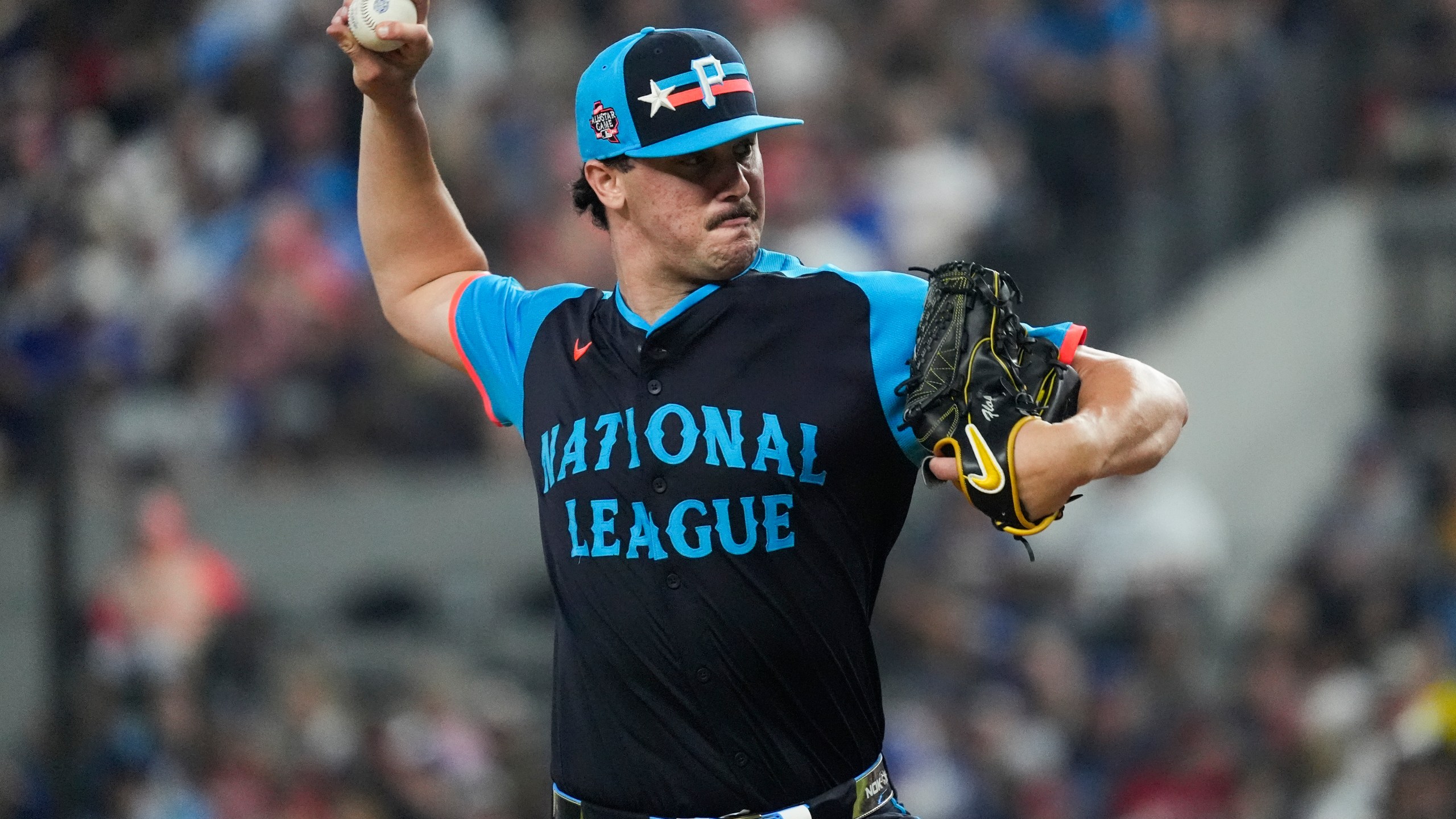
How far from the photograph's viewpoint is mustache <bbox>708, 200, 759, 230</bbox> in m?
3.12

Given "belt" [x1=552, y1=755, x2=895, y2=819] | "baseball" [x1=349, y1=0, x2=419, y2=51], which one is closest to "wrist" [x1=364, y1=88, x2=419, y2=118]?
"baseball" [x1=349, y1=0, x2=419, y2=51]

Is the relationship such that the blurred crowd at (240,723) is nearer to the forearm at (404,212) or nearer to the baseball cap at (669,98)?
the forearm at (404,212)

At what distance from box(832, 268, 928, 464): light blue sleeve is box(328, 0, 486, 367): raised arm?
0.96 m

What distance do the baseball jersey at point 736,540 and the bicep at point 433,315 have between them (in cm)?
53

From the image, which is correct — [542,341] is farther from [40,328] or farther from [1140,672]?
[40,328]

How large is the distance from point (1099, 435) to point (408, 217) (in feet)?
5.51

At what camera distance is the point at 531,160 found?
10180mm

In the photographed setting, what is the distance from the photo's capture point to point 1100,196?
10.1 metres

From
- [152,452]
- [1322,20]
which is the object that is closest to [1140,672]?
[1322,20]

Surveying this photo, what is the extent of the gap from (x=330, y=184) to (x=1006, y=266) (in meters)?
3.74

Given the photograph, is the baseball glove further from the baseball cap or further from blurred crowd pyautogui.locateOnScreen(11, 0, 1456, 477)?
blurred crowd pyautogui.locateOnScreen(11, 0, 1456, 477)

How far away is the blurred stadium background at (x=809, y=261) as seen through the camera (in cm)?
788

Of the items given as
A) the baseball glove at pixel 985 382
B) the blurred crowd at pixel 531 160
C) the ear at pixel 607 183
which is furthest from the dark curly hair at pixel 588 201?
the blurred crowd at pixel 531 160

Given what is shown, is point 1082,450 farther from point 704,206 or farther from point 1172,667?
point 1172,667
